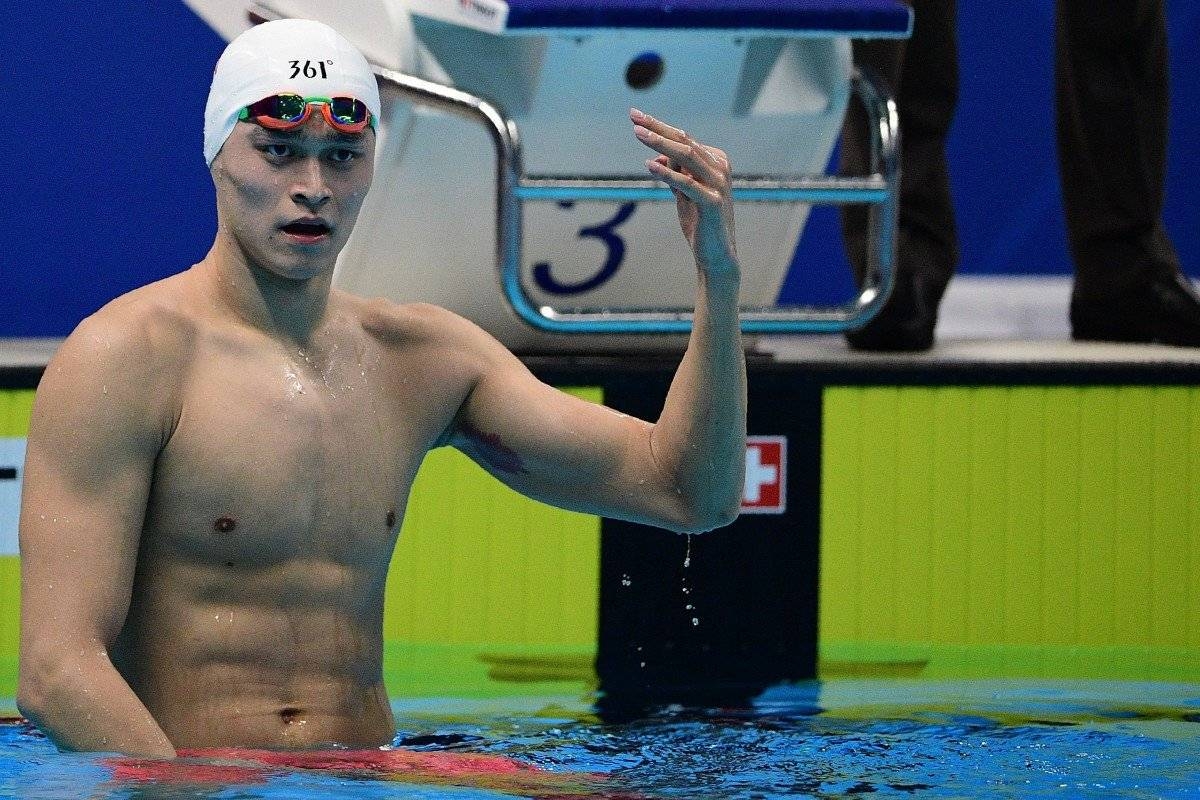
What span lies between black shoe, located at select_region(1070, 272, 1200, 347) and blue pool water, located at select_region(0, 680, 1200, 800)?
87cm

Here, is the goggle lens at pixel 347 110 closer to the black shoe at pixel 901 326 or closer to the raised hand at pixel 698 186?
the raised hand at pixel 698 186

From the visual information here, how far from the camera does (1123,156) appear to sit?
15.0ft

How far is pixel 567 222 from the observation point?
421 centimetres

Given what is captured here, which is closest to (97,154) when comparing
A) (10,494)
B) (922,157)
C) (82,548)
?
(10,494)

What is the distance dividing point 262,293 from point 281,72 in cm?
27

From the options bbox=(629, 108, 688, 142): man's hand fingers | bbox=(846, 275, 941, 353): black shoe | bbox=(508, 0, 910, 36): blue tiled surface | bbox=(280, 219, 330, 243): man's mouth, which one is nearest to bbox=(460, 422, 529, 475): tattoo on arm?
bbox=(280, 219, 330, 243): man's mouth

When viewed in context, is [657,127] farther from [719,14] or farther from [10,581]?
A: [10,581]

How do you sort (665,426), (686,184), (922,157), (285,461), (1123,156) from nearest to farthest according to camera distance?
(686,184) → (285,461) → (665,426) → (922,157) → (1123,156)

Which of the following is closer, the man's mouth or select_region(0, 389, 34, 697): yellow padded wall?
the man's mouth

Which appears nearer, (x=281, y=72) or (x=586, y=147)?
(x=281, y=72)

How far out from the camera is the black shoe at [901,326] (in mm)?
4312

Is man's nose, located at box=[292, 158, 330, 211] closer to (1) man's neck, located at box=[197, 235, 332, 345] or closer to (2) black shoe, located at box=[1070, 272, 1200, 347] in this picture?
(1) man's neck, located at box=[197, 235, 332, 345]

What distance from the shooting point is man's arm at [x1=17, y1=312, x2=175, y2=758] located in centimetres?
231

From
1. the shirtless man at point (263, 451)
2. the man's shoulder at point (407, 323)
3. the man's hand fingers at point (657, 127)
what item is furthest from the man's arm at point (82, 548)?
the man's hand fingers at point (657, 127)
